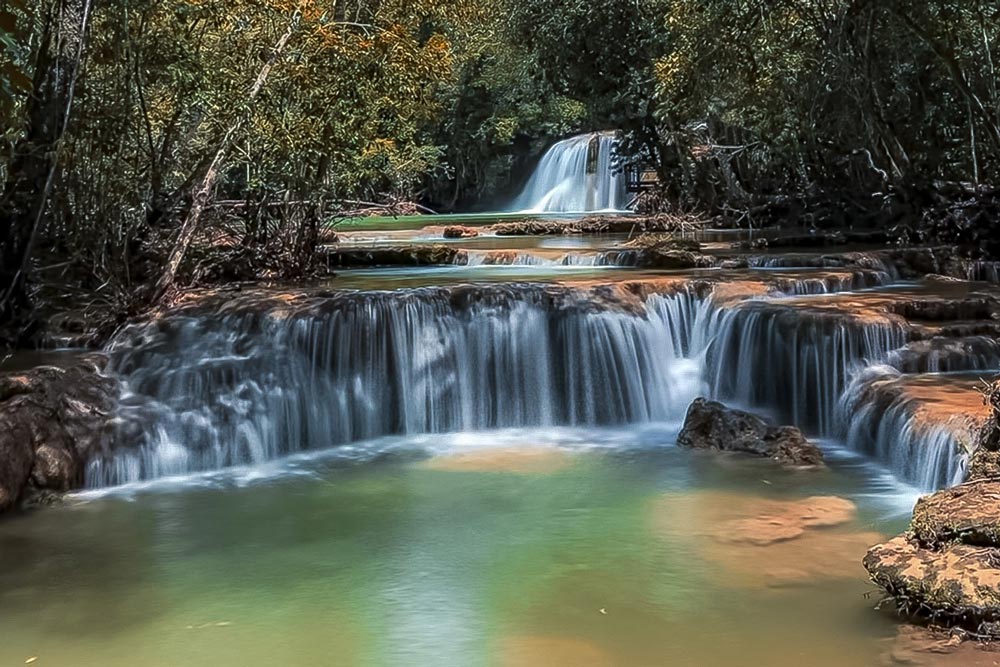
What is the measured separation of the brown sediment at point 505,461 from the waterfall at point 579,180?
17277 mm

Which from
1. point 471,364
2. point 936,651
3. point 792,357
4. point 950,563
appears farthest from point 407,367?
point 936,651

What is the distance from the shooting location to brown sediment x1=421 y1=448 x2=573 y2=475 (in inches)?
315

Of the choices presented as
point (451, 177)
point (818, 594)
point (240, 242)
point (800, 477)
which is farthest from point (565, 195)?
point (818, 594)

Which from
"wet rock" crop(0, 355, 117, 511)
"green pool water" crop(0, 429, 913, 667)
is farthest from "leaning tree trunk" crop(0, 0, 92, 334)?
"green pool water" crop(0, 429, 913, 667)

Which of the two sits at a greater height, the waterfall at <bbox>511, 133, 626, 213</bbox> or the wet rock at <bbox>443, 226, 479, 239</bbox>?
the waterfall at <bbox>511, 133, 626, 213</bbox>

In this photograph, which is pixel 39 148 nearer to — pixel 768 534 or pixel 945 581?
pixel 768 534

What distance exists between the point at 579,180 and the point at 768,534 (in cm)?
2210

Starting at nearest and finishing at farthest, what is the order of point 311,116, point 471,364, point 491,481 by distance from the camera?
point 491,481
point 471,364
point 311,116

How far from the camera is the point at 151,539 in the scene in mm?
6543

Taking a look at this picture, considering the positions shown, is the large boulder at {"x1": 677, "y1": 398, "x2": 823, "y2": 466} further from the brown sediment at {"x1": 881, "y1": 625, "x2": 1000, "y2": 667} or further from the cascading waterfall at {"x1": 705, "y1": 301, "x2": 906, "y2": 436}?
the brown sediment at {"x1": 881, "y1": 625, "x2": 1000, "y2": 667}

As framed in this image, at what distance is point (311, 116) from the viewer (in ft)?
36.6

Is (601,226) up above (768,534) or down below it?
above

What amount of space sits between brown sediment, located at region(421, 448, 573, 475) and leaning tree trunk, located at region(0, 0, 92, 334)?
3990 millimetres

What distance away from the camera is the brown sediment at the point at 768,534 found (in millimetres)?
5531
